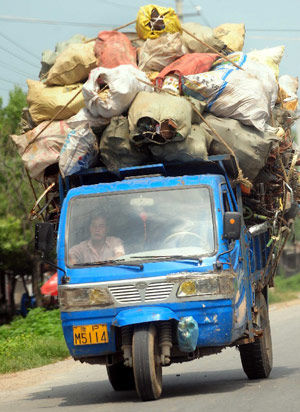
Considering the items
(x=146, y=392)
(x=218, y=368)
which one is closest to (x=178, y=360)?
(x=146, y=392)

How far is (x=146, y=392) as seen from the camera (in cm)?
Result: 789

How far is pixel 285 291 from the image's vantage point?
35.8 m

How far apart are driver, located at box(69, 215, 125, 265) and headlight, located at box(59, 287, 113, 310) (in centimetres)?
30

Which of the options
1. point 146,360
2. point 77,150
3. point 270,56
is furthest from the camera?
point 270,56

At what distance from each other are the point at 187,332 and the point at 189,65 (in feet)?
9.99

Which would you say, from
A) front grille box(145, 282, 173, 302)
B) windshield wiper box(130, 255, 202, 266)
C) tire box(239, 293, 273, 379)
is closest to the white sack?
windshield wiper box(130, 255, 202, 266)

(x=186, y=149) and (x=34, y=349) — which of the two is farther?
(x=34, y=349)

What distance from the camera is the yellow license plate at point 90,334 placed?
8109mm

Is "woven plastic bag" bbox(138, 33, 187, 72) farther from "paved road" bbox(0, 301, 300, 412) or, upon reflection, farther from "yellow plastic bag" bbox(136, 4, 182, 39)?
"paved road" bbox(0, 301, 300, 412)

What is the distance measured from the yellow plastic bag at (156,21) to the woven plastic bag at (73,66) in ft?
2.29

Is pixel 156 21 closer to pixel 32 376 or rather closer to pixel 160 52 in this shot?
pixel 160 52

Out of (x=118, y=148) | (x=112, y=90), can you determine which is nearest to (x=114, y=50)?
(x=112, y=90)

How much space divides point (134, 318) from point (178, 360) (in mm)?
893

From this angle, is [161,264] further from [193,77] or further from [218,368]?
[218,368]
